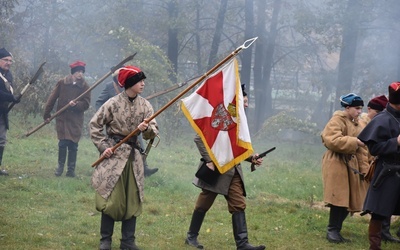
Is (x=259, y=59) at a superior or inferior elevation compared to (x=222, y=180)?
superior

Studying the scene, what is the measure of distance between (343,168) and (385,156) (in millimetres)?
1288

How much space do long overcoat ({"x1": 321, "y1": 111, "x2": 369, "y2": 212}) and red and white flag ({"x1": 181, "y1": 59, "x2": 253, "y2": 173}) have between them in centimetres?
140

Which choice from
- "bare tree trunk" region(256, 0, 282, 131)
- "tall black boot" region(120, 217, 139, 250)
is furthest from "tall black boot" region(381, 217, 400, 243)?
"bare tree trunk" region(256, 0, 282, 131)

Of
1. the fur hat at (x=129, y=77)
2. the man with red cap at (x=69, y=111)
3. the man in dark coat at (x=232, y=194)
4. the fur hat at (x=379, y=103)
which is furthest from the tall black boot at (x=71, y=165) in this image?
the fur hat at (x=379, y=103)

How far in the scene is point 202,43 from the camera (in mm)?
25781

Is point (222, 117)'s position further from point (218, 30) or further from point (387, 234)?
point (218, 30)

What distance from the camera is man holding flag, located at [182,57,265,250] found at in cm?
665

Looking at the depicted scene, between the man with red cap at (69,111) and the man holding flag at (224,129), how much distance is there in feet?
16.1

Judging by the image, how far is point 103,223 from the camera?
21.7 feet

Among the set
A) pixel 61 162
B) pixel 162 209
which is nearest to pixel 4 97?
pixel 61 162

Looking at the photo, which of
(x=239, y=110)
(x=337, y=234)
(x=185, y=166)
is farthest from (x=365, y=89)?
(x=239, y=110)

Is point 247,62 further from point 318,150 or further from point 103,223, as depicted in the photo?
point 103,223

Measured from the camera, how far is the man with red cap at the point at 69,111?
1127 cm

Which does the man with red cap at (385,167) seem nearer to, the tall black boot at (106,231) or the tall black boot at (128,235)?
the tall black boot at (128,235)
